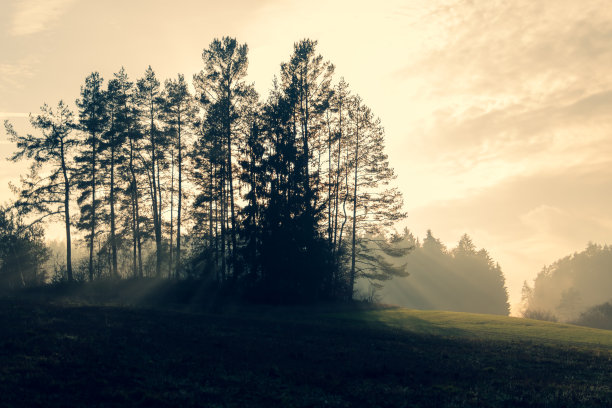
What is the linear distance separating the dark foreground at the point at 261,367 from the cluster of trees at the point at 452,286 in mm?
97949

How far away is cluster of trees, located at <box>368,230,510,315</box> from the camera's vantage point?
390 feet

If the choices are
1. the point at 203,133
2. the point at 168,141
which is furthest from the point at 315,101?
the point at 168,141

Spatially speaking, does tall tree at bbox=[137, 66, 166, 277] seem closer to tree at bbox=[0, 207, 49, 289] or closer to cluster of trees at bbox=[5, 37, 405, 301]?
cluster of trees at bbox=[5, 37, 405, 301]

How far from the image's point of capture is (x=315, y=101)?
4450 cm

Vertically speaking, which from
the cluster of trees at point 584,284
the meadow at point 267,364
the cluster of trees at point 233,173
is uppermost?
the cluster of trees at point 233,173

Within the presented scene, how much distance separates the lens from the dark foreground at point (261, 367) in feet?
38.6

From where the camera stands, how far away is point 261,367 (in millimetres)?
15234

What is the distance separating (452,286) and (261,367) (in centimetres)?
11464

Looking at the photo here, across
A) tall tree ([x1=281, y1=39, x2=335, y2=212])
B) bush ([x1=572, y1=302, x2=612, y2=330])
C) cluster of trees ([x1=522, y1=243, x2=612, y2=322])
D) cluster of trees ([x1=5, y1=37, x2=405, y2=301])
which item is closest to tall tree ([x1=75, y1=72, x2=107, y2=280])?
cluster of trees ([x1=5, y1=37, x2=405, y2=301])

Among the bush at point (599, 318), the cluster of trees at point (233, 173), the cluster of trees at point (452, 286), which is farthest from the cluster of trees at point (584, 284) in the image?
the cluster of trees at point (233, 173)

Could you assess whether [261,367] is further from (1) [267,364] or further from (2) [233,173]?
(2) [233,173]

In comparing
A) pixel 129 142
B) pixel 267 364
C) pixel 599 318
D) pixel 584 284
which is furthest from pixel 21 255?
pixel 584 284

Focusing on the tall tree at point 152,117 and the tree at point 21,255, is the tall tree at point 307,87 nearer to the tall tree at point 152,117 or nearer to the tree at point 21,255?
the tall tree at point 152,117

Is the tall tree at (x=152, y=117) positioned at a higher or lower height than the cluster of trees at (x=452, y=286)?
higher
